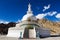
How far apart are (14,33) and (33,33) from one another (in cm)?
334

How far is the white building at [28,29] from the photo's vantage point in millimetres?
18156

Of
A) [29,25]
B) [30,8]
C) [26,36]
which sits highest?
A: [30,8]

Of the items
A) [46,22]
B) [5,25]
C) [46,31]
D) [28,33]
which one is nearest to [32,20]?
[46,31]

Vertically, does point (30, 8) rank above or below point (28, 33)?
above

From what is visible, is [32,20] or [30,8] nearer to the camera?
[32,20]

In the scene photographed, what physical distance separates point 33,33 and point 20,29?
7.31 ft

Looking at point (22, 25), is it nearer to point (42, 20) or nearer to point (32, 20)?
point (32, 20)

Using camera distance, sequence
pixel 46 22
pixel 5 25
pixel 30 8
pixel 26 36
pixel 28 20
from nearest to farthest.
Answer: pixel 26 36 → pixel 28 20 → pixel 30 8 → pixel 5 25 → pixel 46 22

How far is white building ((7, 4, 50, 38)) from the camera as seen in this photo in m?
18.2

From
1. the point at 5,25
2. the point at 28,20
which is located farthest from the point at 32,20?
Answer: the point at 5,25

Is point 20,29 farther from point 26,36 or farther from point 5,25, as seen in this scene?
point 5,25

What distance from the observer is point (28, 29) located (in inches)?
771

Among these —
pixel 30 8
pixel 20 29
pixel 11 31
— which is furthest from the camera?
pixel 30 8

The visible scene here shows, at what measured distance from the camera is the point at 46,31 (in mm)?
22156
